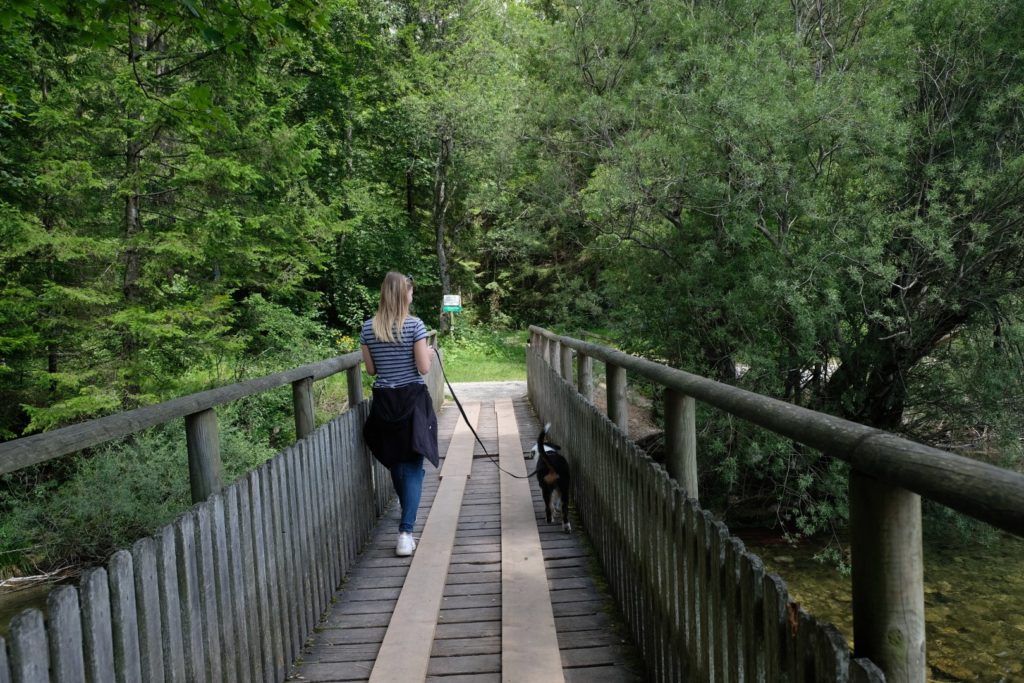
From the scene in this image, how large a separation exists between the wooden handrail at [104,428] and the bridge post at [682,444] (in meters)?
1.76

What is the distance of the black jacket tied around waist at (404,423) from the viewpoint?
4.50 metres

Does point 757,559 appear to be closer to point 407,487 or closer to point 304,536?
point 304,536

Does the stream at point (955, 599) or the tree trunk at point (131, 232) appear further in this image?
the tree trunk at point (131, 232)

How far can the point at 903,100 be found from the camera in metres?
8.04

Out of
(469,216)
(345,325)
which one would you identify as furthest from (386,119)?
(345,325)

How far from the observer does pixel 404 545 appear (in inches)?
176

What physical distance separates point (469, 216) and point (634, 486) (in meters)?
26.2

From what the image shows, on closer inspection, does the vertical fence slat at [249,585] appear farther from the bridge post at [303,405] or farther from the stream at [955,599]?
the stream at [955,599]

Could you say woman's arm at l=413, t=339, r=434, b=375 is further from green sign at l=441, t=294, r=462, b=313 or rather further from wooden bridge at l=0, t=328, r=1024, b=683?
green sign at l=441, t=294, r=462, b=313

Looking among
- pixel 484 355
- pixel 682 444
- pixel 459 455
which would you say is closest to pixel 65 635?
pixel 682 444

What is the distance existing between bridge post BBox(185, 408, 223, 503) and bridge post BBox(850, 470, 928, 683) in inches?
86.3

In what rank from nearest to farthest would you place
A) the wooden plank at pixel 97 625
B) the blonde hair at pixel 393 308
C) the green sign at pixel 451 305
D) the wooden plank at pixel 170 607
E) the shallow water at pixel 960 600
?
the wooden plank at pixel 97 625, the wooden plank at pixel 170 607, the blonde hair at pixel 393 308, the shallow water at pixel 960 600, the green sign at pixel 451 305

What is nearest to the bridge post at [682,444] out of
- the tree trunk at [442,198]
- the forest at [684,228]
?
the forest at [684,228]

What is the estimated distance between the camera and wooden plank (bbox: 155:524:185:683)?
6.65 feet
